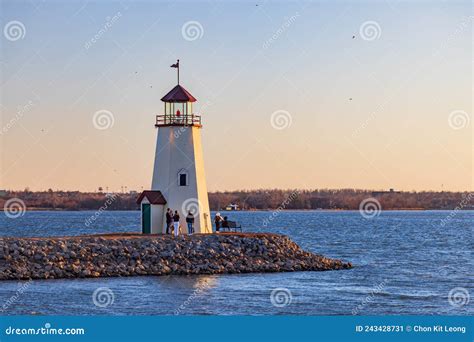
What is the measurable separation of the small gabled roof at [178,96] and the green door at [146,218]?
4.55 meters

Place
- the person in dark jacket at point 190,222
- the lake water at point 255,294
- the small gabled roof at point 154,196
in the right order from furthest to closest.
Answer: the small gabled roof at point 154,196, the person in dark jacket at point 190,222, the lake water at point 255,294

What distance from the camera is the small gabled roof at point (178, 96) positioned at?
39.3 m

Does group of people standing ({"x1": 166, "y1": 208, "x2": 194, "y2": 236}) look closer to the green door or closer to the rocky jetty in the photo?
the green door

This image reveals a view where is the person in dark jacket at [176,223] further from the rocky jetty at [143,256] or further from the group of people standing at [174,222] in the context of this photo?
the rocky jetty at [143,256]

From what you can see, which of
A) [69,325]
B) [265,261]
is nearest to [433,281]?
[265,261]

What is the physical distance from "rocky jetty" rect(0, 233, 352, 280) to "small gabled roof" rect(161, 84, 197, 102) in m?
5.96

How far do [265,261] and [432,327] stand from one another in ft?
57.7

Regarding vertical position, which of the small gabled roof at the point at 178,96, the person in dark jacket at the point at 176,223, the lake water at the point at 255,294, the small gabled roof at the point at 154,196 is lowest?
the lake water at the point at 255,294

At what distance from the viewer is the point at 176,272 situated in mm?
34781

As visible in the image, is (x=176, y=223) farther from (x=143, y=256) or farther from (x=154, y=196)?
(x=143, y=256)

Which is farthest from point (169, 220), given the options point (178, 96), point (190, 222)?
point (178, 96)

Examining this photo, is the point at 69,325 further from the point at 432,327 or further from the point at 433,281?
the point at 433,281

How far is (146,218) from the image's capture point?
3916cm

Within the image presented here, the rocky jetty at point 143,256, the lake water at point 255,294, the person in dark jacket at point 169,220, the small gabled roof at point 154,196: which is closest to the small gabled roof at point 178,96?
the small gabled roof at point 154,196
